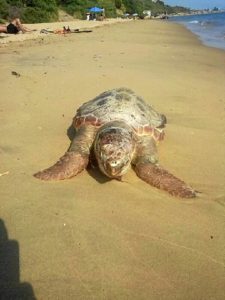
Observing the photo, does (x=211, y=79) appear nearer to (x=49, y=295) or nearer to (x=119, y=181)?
(x=119, y=181)

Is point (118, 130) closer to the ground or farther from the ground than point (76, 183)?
farther from the ground

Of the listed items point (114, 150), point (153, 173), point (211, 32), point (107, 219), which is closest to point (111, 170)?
point (114, 150)

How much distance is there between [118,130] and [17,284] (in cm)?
187

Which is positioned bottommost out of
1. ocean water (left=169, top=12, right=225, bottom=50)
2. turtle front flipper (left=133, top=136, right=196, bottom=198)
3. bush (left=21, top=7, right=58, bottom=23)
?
turtle front flipper (left=133, top=136, right=196, bottom=198)

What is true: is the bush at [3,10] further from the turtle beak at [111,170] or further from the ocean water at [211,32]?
the turtle beak at [111,170]

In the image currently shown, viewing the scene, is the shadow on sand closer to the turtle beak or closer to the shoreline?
the turtle beak

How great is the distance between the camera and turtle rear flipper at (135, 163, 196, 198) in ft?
11.0

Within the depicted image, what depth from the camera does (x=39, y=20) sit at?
31.8 m

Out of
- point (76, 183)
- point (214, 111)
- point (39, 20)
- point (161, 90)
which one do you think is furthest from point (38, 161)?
point (39, 20)

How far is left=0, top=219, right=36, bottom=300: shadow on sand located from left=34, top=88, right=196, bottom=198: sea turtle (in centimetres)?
102

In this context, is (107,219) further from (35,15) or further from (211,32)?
(35,15)

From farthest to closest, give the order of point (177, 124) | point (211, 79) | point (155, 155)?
point (211, 79)
point (177, 124)
point (155, 155)

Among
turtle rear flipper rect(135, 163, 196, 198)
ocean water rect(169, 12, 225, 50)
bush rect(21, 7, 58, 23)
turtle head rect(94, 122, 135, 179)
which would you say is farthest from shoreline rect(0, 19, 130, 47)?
turtle rear flipper rect(135, 163, 196, 198)

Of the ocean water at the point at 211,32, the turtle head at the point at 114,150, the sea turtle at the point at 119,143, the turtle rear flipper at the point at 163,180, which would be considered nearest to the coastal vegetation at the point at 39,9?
the ocean water at the point at 211,32
